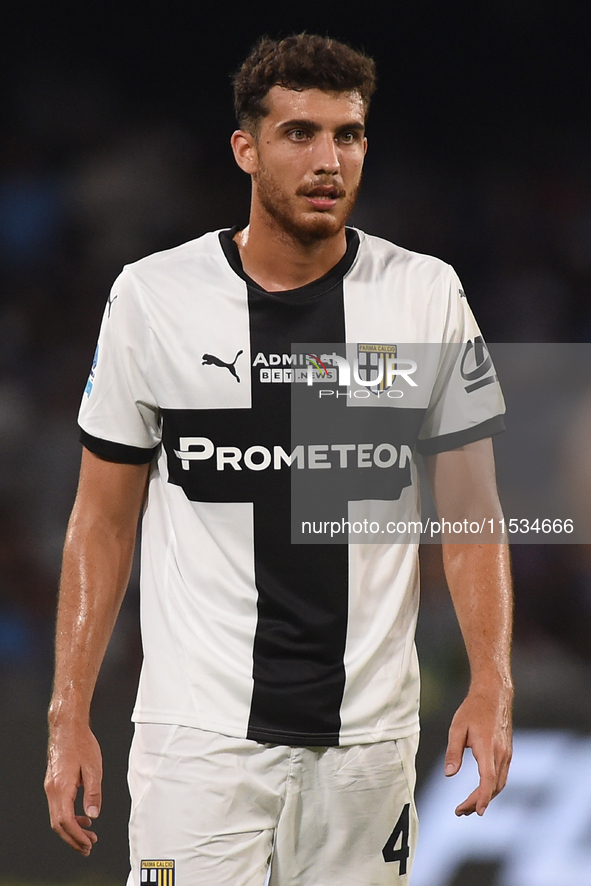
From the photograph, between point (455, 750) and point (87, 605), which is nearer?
point (455, 750)

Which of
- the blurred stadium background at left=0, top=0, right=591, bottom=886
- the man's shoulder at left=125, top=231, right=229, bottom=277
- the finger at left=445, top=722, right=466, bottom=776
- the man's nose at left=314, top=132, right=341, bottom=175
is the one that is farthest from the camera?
the blurred stadium background at left=0, top=0, right=591, bottom=886

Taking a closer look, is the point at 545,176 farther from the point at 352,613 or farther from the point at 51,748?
the point at 51,748

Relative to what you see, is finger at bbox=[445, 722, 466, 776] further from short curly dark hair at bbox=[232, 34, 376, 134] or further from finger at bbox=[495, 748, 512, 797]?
short curly dark hair at bbox=[232, 34, 376, 134]

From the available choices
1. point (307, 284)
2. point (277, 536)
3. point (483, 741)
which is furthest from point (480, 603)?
point (307, 284)

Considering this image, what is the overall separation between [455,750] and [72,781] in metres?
0.55

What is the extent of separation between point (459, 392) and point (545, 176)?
1256mm

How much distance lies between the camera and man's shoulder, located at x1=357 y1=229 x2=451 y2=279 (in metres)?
1.73

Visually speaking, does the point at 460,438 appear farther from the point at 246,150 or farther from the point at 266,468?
the point at 246,150

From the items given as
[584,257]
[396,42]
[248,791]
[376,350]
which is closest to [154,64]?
[396,42]

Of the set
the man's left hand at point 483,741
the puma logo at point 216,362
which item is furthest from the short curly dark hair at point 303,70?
the man's left hand at point 483,741

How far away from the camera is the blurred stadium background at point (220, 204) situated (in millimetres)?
2686

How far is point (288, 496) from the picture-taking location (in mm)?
1630

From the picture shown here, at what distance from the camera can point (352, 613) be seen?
1604 mm

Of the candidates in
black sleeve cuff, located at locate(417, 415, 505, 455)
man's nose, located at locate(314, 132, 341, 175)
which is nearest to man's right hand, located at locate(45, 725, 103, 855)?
black sleeve cuff, located at locate(417, 415, 505, 455)
